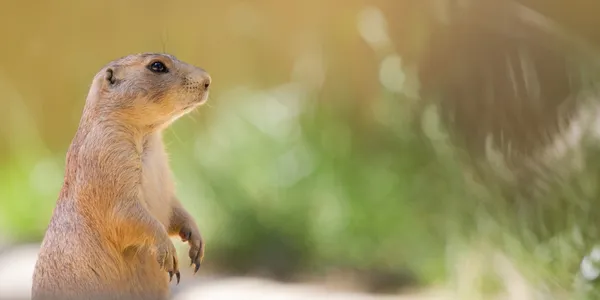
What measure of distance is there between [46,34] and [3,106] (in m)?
0.48

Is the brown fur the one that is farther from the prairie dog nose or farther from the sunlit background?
the sunlit background

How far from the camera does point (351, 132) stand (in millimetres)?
3404

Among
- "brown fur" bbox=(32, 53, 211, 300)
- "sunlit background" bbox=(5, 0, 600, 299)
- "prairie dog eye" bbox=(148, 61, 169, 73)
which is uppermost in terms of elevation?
"sunlit background" bbox=(5, 0, 600, 299)

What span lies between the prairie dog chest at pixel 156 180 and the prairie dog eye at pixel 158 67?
176 mm

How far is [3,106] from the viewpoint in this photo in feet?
11.9

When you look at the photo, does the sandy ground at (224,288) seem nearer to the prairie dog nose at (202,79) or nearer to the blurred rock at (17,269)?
the blurred rock at (17,269)

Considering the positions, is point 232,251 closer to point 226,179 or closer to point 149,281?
point 226,179

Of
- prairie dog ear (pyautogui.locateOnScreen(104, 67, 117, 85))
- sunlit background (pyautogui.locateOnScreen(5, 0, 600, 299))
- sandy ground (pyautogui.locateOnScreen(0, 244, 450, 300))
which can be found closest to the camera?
prairie dog ear (pyautogui.locateOnScreen(104, 67, 117, 85))

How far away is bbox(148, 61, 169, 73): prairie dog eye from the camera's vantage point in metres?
1.87

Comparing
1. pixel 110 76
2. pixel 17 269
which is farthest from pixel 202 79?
pixel 17 269

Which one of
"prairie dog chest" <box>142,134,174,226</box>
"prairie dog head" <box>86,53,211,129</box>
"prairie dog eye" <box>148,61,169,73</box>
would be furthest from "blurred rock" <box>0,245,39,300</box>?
"prairie dog eye" <box>148,61,169,73</box>

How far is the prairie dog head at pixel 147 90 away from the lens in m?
1.83

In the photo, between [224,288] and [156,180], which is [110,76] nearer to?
[156,180]

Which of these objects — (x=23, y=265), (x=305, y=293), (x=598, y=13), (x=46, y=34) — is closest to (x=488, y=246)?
(x=305, y=293)
